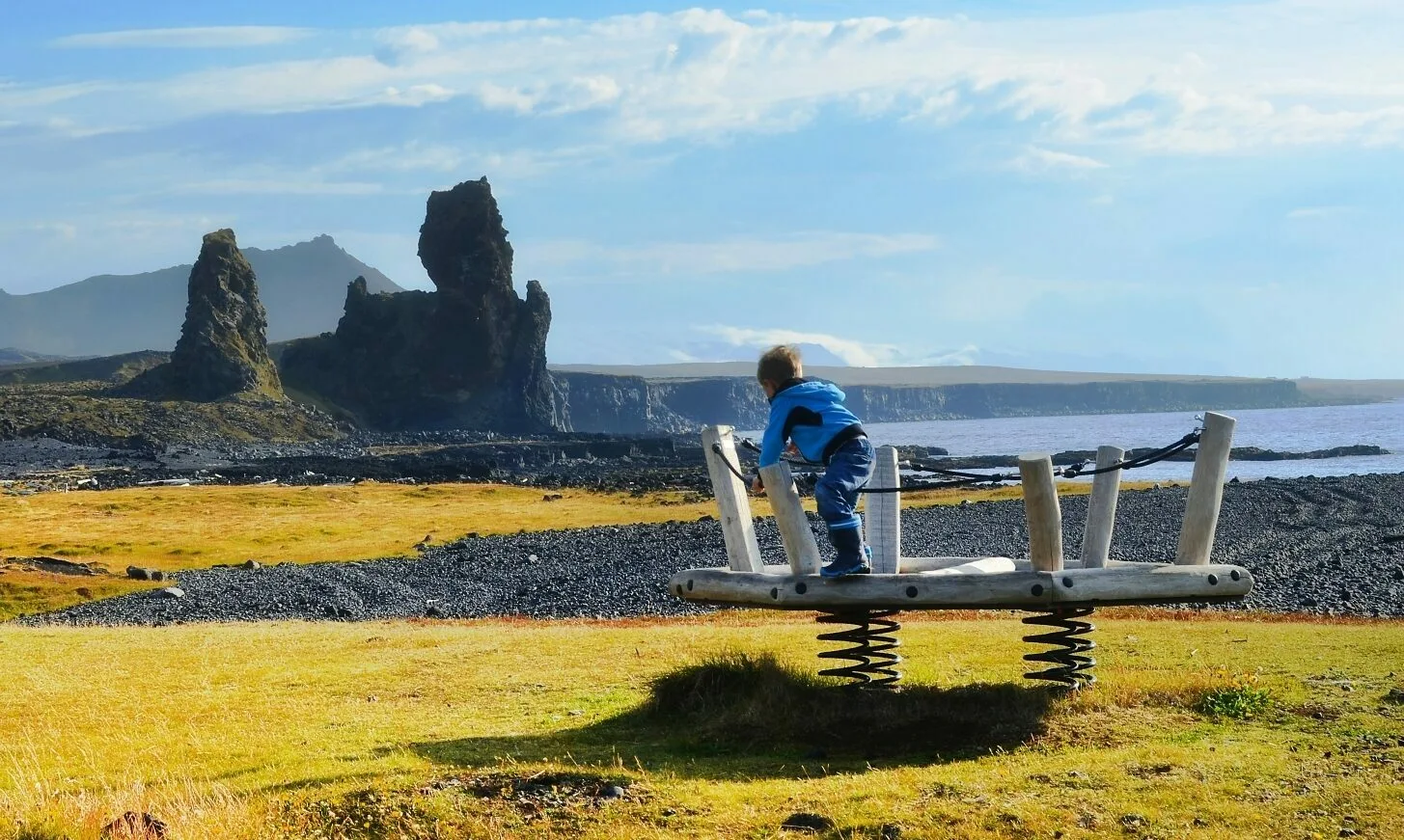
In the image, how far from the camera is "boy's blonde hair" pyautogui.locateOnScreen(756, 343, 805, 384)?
11.9 metres

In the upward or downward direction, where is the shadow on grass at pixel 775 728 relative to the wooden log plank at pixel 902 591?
downward

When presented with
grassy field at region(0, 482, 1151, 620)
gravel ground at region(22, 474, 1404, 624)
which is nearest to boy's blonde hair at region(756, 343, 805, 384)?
gravel ground at region(22, 474, 1404, 624)

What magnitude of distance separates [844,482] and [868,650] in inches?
97.1

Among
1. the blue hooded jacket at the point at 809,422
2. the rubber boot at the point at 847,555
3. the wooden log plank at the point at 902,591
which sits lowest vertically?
the wooden log plank at the point at 902,591

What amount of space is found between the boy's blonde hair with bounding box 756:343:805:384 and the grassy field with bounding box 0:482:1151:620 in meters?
35.1

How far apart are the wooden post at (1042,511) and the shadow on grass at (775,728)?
157 centimetres

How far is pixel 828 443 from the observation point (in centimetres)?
1177

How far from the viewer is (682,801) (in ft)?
32.2

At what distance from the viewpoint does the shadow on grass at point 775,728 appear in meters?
11.3

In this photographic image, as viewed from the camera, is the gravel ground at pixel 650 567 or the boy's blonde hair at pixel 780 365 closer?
the boy's blonde hair at pixel 780 365

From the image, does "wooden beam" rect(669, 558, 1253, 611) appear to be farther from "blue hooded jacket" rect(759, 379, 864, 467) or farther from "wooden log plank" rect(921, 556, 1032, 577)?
"blue hooded jacket" rect(759, 379, 864, 467)

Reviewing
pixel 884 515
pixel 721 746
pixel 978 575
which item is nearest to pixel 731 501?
pixel 884 515

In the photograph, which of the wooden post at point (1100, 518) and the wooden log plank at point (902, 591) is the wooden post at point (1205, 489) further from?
the wooden log plank at point (902, 591)

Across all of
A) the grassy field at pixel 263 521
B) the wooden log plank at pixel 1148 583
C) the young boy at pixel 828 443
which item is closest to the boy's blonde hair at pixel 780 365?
the young boy at pixel 828 443
